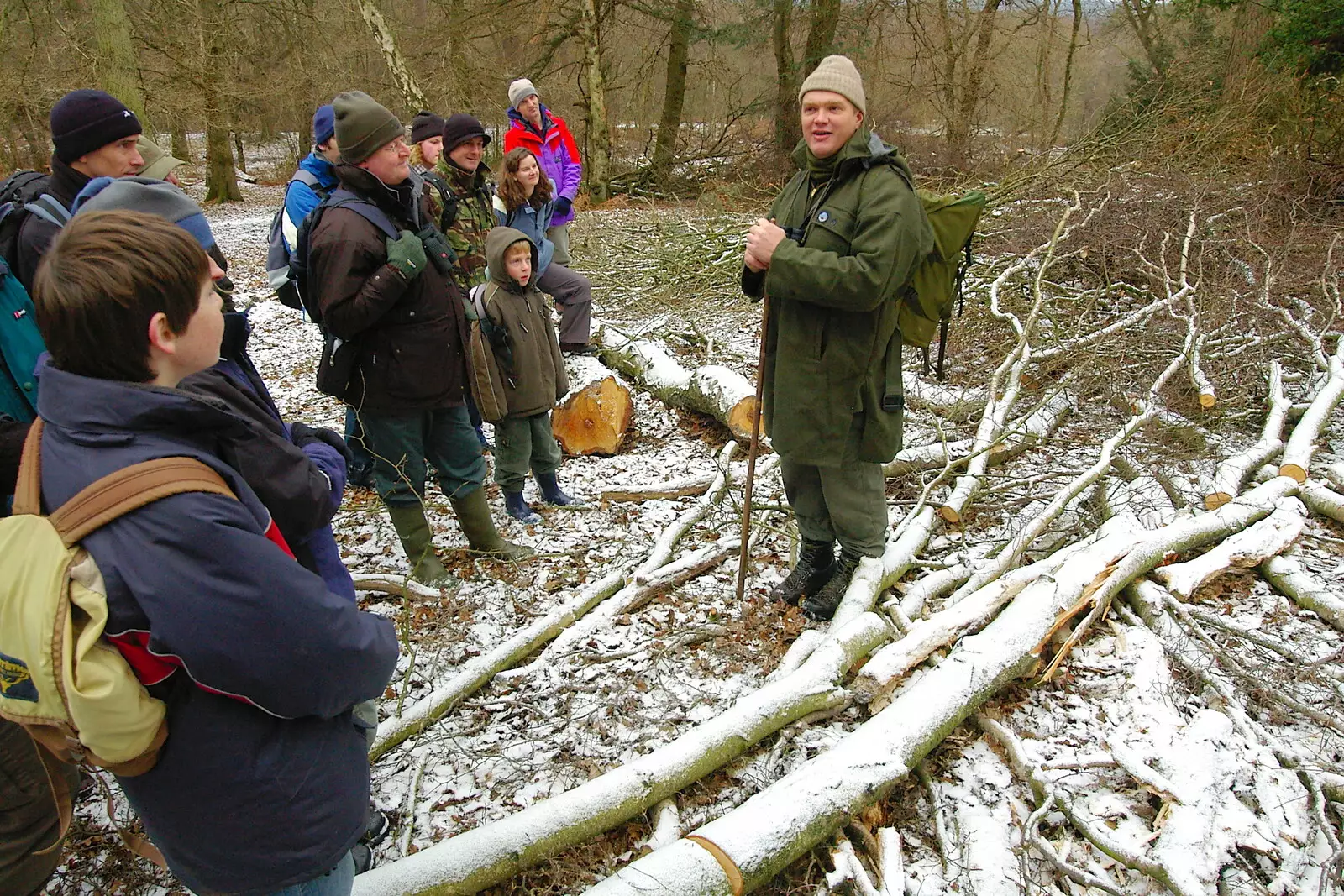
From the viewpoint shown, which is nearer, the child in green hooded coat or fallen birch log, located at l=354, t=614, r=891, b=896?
fallen birch log, located at l=354, t=614, r=891, b=896

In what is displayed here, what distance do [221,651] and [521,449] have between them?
2856 mm

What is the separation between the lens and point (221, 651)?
3.89 feet

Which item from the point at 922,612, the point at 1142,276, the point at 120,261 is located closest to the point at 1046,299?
the point at 1142,276

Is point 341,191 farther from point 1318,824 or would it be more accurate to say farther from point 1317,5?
point 1317,5

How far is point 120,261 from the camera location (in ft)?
3.92

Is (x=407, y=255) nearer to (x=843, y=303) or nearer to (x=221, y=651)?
(x=843, y=303)

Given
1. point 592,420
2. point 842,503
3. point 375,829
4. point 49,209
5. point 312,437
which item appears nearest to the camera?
point 312,437

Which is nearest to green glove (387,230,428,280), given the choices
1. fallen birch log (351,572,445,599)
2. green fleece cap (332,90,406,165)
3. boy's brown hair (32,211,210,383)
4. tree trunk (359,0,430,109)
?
green fleece cap (332,90,406,165)

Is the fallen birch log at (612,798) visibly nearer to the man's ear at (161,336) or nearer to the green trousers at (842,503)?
the green trousers at (842,503)

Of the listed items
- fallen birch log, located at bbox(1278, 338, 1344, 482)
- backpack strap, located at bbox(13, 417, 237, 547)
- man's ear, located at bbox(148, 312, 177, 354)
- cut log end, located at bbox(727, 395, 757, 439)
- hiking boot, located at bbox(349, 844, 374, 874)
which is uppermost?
man's ear, located at bbox(148, 312, 177, 354)

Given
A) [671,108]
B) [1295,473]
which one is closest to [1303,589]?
[1295,473]

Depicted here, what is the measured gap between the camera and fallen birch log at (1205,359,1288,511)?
348 centimetres

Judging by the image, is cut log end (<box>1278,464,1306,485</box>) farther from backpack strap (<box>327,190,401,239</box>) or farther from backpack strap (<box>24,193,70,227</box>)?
backpack strap (<box>24,193,70,227</box>)

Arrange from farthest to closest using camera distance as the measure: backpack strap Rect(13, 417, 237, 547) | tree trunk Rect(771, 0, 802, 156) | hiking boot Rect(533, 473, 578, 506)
Result: tree trunk Rect(771, 0, 802, 156), hiking boot Rect(533, 473, 578, 506), backpack strap Rect(13, 417, 237, 547)
